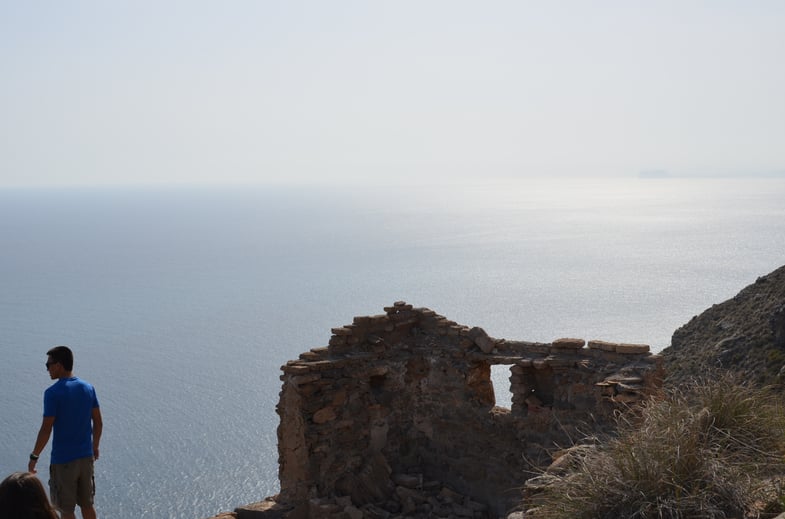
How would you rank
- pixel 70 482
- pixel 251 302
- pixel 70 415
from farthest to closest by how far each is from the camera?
pixel 251 302
pixel 70 482
pixel 70 415

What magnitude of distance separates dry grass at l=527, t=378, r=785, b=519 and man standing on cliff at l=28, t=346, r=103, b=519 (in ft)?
13.4

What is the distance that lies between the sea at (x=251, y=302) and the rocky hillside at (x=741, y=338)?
14336mm

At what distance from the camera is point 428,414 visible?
39.7 ft

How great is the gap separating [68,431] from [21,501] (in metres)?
3.68

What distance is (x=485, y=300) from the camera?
226 feet

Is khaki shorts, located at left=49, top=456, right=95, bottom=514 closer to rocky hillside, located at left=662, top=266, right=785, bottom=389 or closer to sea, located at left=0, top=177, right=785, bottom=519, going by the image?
rocky hillside, located at left=662, top=266, right=785, bottom=389

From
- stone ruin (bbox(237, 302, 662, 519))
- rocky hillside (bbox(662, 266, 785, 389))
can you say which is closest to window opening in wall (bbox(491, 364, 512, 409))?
rocky hillside (bbox(662, 266, 785, 389))

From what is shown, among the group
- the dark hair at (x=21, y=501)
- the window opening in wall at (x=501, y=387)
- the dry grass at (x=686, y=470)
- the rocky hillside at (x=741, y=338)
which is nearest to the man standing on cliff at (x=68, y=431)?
the dark hair at (x=21, y=501)

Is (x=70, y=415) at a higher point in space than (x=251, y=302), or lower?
higher

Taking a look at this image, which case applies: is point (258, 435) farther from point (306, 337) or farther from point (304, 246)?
point (304, 246)

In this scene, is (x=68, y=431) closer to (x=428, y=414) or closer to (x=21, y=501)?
(x=21, y=501)

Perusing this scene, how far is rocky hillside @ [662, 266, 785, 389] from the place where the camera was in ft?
73.6

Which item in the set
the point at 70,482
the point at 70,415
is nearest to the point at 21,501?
the point at 70,415

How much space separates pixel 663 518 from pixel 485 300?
6447 cm
